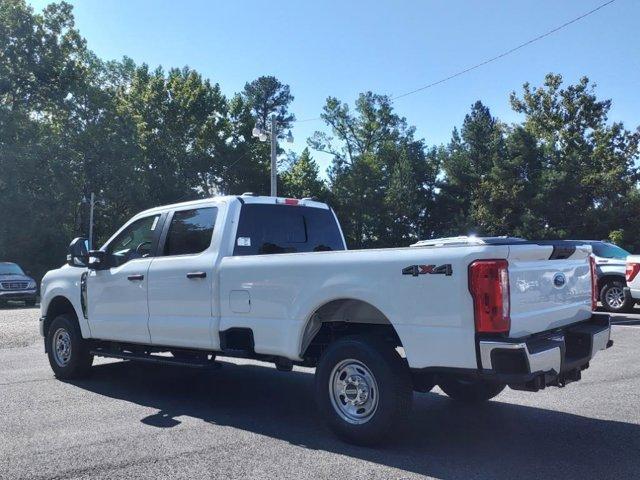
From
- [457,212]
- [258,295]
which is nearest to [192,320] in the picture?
[258,295]

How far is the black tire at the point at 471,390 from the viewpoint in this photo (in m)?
6.52

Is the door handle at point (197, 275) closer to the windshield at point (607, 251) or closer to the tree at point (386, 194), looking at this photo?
the windshield at point (607, 251)

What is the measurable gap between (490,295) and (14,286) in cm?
2234

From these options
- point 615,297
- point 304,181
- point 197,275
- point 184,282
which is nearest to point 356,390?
point 197,275

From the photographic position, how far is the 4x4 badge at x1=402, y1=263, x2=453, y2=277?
4.59 meters

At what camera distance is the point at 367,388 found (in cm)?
518

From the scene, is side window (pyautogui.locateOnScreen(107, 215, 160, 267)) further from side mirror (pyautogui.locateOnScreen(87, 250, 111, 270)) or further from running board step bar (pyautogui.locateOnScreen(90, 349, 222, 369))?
running board step bar (pyautogui.locateOnScreen(90, 349, 222, 369))

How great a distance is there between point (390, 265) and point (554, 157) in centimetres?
4361

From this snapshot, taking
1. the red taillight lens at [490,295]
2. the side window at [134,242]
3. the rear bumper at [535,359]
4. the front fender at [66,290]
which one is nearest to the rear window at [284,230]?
the side window at [134,242]

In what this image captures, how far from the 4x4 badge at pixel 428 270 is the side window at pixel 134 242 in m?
3.58

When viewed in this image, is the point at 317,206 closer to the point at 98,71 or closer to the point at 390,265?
the point at 390,265

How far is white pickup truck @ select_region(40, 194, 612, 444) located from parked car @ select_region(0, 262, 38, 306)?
16645 millimetres

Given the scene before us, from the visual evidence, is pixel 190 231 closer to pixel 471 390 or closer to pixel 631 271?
pixel 471 390

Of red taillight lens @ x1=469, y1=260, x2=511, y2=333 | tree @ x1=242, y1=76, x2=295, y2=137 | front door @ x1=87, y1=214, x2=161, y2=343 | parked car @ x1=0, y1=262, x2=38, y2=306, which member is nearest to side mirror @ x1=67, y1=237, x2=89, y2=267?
front door @ x1=87, y1=214, x2=161, y2=343
